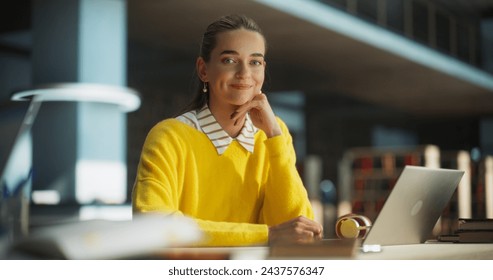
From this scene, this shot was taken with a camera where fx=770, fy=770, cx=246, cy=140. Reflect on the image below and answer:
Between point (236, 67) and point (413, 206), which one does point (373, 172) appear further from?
point (413, 206)

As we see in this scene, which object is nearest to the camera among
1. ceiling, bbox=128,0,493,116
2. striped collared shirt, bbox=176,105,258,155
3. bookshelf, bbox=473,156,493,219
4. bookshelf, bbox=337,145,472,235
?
striped collared shirt, bbox=176,105,258,155

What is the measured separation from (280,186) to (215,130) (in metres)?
0.22

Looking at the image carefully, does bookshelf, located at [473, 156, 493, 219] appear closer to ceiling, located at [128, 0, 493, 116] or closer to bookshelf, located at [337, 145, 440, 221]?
bookshelf, located at [337, 145, 440, 221]

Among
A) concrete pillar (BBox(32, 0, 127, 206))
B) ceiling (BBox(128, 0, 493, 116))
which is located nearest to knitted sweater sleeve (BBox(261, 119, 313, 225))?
ceiling (BBox(128, 0, 493, 116))

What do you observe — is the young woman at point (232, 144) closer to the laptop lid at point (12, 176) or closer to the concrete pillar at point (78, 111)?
the laptop lid at point (12, 176)

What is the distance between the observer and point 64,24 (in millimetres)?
4465

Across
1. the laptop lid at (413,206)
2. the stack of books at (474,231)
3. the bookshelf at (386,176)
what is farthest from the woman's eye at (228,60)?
the bookshelf at (386,176)

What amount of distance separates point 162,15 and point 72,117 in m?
2.22

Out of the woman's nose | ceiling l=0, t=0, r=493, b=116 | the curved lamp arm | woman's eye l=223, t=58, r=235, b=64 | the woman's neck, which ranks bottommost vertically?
the woman's neck

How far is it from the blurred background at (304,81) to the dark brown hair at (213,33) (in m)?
0.07

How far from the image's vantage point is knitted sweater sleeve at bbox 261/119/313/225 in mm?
2010

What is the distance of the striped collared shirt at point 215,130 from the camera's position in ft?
6.59

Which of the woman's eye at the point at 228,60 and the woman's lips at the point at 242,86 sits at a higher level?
the woman's eye at the point at 228,60
